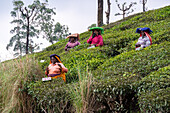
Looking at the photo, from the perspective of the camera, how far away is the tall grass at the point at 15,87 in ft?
15.3

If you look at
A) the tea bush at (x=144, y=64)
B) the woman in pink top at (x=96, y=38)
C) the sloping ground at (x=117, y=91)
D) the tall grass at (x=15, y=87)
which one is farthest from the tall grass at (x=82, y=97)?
the woman in pink top at (x=96, y=38)

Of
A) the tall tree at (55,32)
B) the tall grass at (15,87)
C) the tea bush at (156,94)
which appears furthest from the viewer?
the tall tree at (55,32)

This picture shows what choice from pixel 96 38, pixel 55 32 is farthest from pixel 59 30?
pixel 96 38

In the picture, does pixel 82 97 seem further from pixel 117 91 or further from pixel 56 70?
pixel 56 70

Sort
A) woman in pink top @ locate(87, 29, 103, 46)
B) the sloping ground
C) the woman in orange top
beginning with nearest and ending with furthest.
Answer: the sloping ground, the woman in orange top, woman in pink top @ locate(87, 29, 103, 46)

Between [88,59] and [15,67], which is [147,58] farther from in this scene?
[15,67]

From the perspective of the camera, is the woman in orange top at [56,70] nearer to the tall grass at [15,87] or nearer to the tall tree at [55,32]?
the tall grass at [15,87]

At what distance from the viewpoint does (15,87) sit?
4.90m

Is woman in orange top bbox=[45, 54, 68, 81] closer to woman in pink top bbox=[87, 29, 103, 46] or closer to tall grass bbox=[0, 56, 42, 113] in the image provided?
tall grass bbox=[0, 56, 42, 113]

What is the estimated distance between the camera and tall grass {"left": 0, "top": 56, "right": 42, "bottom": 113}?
4.67m

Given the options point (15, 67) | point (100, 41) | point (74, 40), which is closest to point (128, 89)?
point (15, 67)

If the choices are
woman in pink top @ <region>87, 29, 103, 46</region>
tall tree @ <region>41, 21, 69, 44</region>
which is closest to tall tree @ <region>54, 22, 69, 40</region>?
tall tree @ <region>41, 21, 69, 44</region>

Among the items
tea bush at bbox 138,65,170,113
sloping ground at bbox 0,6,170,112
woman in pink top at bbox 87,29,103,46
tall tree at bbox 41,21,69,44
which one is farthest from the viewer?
tall tree at bbox 41,21,69,44

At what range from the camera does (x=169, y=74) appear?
3600mm
